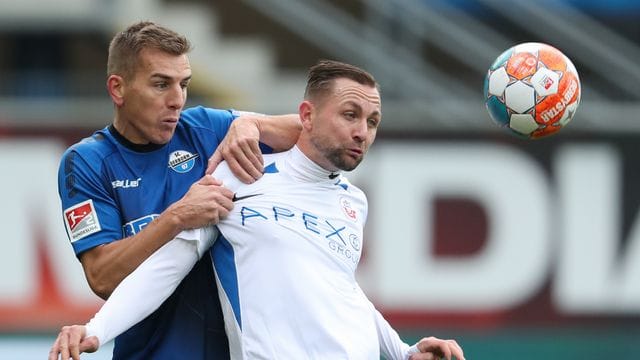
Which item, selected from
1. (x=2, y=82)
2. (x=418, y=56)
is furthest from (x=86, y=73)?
(x=418, y=56)

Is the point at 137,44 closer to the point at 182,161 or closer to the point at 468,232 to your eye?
the point at 182,161

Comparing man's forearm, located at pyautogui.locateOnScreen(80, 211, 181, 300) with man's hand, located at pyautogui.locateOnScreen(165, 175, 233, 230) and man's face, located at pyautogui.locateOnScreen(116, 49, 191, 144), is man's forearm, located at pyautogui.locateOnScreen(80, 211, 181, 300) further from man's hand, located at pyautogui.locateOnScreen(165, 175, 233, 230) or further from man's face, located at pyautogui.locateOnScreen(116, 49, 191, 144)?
man's face, located at pyautogui.locateOnScreen(116, 49, 191, 144)

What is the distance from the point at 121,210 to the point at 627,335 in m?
6.87

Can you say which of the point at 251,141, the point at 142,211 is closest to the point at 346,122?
the point at 251,141

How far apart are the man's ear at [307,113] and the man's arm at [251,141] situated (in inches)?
8.3

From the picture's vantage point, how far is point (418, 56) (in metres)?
14.0

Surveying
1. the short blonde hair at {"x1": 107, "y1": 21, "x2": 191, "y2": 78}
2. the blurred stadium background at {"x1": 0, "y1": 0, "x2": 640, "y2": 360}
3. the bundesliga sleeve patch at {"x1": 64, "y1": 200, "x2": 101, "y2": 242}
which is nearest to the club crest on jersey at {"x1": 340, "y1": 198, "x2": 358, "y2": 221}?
the short blonde hair at {"x1": 107, "y1": 21, "x2": 191, "y2": 78}

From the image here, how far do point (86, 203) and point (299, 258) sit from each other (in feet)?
3.16

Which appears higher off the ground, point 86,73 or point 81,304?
point 86,73

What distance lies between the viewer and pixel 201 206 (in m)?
5.39

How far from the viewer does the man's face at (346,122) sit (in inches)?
216

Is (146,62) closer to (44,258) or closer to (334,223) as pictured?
(334,223)

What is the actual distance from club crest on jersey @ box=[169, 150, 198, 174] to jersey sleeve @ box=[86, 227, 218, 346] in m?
0.49

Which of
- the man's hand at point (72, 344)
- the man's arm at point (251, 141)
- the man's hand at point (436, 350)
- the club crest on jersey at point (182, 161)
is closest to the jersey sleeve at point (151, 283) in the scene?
the man's hand at point (72, 344)
